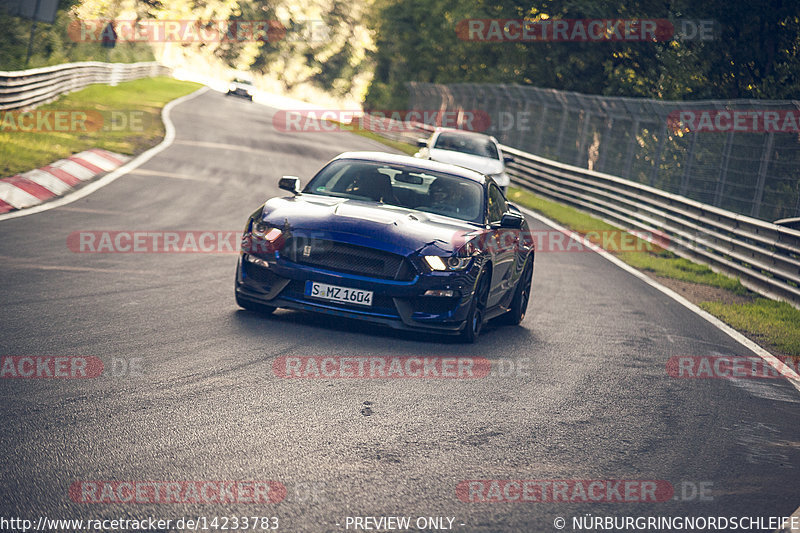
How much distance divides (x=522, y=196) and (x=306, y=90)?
101799mm

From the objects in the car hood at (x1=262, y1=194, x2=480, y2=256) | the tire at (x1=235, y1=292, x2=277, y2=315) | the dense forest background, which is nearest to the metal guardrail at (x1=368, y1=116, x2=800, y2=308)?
the dense forest background

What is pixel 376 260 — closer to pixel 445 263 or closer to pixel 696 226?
pixel 445 263

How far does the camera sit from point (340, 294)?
830 centimetres

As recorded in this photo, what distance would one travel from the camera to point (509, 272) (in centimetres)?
→ 998

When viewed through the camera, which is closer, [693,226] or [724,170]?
[693,226]

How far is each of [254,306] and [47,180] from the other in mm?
9168

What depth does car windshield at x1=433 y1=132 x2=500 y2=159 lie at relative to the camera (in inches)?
972

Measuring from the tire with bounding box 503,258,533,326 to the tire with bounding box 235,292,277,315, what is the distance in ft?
8.46

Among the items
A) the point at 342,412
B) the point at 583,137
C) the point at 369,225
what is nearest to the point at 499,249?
the point at 369,225

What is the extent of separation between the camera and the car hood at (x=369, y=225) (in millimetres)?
8367

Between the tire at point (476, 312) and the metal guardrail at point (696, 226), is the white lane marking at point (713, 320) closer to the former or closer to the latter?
the metal guardrail at point (696, 226)

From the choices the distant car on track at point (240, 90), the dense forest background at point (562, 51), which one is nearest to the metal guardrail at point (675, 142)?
the dense forest background at point (562, 51)

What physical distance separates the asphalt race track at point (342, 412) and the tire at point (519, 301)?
165 mm

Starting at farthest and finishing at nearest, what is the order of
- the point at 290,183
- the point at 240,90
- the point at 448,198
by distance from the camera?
the point at 240,90 → the point at 448,198 → the point at 290,183
